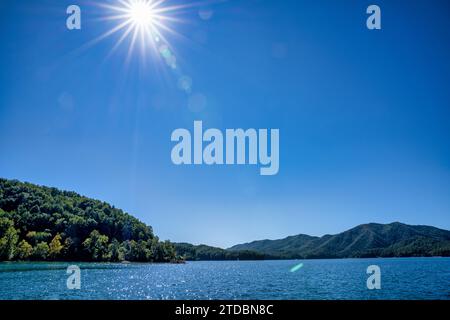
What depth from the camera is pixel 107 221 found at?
75.7 meters

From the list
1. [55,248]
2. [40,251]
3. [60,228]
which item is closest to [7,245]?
[40,251]

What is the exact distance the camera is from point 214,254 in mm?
136750

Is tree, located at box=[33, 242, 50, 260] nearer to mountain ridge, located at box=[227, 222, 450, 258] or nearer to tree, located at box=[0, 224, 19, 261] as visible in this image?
tree, located at box=[0, 224, 19, 261]

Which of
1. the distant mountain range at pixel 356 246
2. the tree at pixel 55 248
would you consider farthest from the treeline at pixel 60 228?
the distant mountain range at pixel 356 246

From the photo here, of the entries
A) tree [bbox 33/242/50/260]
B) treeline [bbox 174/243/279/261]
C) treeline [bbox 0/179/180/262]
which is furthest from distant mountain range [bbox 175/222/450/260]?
tree [bbox 33/242/50/260]

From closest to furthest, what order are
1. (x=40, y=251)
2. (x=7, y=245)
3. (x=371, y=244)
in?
1. (x=7, y=245)
2. (x=40, y=251)
3. (x=371, y=244)

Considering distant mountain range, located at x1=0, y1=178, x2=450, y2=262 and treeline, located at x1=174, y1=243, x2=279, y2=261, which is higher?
distant mountain range, located at x1=0, y1=178, x2=450, y2=262

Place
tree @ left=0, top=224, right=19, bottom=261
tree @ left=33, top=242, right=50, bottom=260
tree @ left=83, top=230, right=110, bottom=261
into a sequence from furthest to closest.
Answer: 1. tree @ left=83, top=230, right=110, bottom=261
2. tree @ left=33, top=242, right=50, bottom=260
3. tree @ left=0, top=224, right=19, bottom=261

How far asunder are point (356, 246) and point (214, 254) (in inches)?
2095

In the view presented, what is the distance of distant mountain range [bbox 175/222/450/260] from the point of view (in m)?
104

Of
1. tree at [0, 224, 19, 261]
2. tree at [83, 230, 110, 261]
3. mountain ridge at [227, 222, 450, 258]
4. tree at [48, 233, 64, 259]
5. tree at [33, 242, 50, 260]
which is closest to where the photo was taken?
tree at [0, 224, 19, 261]

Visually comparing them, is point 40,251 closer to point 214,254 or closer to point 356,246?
point 214,254

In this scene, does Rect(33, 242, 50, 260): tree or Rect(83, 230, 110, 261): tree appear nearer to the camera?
Rect(33, 242, 50, 260): tree
